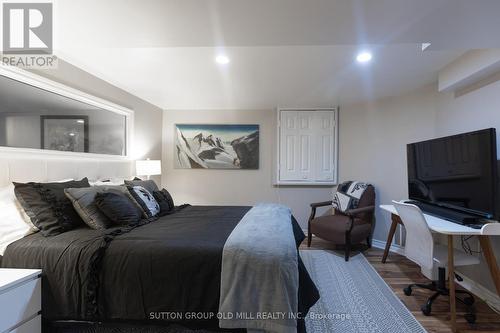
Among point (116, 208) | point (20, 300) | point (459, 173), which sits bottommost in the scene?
point (20, 300)

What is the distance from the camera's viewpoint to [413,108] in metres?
3.25

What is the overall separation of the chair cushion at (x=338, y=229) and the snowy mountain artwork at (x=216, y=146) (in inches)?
60.3

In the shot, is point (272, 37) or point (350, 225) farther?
point (350, 225)

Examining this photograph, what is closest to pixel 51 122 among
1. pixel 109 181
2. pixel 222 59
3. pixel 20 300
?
pixel 109 181

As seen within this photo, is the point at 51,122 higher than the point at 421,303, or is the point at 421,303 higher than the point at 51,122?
the point at 51,122

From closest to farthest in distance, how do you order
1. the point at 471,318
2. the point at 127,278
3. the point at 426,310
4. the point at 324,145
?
the point at 127,278
the point at 471,318
the point at 426,310
the point at 324,145

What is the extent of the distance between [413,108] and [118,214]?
3766mm

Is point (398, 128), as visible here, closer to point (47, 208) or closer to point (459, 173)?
point (459, 173)

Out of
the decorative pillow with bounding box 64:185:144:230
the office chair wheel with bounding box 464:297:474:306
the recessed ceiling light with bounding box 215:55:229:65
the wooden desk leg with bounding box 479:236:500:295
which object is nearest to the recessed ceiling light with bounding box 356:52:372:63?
the recessed ceiling light with bounding box 215:55:229:65

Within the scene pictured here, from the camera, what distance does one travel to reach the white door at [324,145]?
163 inches

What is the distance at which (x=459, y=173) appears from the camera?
215 centimetres

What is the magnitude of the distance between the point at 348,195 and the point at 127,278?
10.3ft

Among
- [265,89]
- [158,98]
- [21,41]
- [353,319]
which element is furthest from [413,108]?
[21,41]

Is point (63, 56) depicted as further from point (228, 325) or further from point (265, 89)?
point (228, 325)
